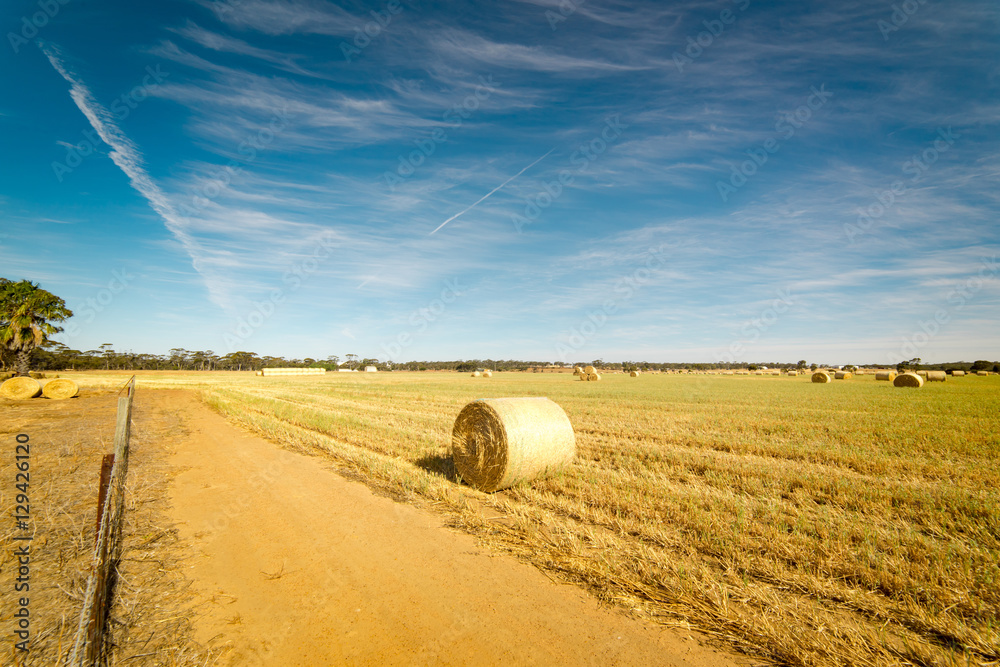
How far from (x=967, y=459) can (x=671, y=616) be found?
1010 centimetres

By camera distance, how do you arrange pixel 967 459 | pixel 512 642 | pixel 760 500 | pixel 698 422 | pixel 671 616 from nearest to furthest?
pixel 512 642
pixel 671 616
pixel 760 500
pixel 967 459
pixel 698 422

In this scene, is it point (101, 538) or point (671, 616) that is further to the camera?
point (671, 616)

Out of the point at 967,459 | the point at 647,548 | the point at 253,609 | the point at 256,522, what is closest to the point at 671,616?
the point at 647,548

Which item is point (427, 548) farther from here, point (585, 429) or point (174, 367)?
point (174, 367)

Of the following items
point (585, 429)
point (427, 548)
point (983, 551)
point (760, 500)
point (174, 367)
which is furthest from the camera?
point (174, 367)

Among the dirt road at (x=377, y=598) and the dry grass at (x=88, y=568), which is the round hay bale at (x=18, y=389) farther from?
the dirt road at (x=377, y=598)

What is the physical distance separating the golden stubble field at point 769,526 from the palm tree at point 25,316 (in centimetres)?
3855

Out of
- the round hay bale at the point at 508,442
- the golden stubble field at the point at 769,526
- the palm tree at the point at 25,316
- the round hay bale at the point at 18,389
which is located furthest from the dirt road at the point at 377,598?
the palm tree at the point at 25,316

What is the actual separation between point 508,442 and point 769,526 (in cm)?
401

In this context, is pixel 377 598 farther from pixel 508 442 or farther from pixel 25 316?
pixel 25 316

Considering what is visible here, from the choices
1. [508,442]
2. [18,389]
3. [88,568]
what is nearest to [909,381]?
[508,442]

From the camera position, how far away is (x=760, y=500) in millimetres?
6715

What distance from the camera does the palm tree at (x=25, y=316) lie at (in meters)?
34.1

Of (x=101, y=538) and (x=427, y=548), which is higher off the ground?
(x=101, y=538)
